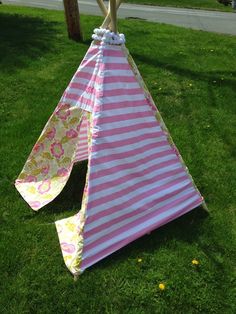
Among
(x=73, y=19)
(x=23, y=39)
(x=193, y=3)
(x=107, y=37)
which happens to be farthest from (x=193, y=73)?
(x=193, y=3)

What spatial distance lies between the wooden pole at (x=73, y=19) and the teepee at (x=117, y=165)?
5534 millimetres

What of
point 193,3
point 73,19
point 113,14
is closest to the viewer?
point 113,14

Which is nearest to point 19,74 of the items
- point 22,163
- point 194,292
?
point 22,163

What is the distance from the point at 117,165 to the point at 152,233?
70 cm

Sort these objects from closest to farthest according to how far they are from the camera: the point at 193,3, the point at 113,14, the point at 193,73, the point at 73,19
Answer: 1. the point at 113,14
2. the point at 193,73
3. the point at 73,19
4. the point at 193,3

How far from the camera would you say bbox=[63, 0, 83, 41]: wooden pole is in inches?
361

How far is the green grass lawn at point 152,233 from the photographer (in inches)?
129

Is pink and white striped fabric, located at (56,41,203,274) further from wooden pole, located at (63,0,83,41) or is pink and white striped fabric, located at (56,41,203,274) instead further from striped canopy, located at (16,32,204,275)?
wooden pole, located at (63,0,83,41)

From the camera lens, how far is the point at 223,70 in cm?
799

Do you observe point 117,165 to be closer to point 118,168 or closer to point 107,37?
point 118,168

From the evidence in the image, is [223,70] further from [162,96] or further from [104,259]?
[104,259]

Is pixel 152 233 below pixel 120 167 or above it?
below

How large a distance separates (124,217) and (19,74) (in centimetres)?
486

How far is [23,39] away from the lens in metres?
9.66
